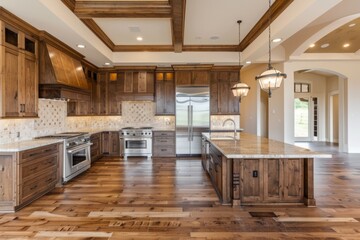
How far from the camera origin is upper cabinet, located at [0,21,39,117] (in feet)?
10.6

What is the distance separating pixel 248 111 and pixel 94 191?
748 centimetres

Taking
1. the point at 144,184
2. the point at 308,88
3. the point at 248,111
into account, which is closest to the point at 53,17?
the point at 144,184

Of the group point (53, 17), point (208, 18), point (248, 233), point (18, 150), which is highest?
point (208, 18)

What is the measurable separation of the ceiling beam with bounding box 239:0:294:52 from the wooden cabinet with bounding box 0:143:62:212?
457 cm

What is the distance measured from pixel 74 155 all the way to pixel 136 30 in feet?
9.89

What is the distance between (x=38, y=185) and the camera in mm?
3496

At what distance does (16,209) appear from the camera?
10.0 ft

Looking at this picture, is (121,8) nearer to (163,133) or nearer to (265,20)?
(265,20)

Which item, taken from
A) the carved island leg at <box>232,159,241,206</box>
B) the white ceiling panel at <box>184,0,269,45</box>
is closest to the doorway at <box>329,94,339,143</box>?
the white ceiling panel at <box>184,0,269,45</box>

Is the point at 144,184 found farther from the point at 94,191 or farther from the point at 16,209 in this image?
the point at 16,209

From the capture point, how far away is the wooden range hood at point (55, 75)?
13.4 ft

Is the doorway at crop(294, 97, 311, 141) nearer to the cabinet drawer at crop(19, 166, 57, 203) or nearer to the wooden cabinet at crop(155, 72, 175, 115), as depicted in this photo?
the wooden cabinet at crop(155, 72, 175, 115)

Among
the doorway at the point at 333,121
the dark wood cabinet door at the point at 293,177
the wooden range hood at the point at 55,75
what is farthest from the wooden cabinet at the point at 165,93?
the doorway at the point at 333,121

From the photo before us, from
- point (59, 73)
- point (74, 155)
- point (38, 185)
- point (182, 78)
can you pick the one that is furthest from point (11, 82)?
point (182, 78)
